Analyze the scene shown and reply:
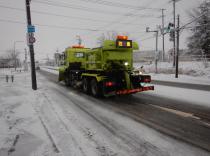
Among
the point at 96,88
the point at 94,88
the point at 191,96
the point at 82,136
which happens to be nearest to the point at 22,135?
the point at 82,136

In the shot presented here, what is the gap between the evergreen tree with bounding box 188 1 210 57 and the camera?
30.5 metres

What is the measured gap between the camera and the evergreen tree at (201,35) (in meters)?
30.5

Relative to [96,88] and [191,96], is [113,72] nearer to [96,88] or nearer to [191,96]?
[96,88]

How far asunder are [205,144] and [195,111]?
2.74 metres

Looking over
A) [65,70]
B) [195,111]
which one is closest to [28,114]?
[195,111]

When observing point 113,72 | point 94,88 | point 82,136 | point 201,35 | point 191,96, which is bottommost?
point 82,136

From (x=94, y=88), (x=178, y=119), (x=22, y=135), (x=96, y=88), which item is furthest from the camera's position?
(x=94, y=88)

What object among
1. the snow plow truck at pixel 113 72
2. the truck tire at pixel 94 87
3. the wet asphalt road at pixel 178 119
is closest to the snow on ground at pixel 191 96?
the wet asphalt road at pixel 178 119

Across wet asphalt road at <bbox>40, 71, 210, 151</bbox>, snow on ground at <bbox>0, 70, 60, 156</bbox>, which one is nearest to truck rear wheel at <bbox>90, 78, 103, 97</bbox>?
wet asphalt road at <bbox>40, 71, 210, 151</bbox>

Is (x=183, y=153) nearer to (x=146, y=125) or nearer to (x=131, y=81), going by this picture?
(x=146, y=125)

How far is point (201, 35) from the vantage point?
3138 centimetres

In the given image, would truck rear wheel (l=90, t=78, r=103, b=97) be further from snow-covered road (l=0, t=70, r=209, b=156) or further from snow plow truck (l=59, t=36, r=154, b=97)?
snow-covered road (l=0, t=70, r=209, b=156)

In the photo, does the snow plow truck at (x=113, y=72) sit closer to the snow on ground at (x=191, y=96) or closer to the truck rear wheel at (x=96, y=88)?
the truck rear wheel at (x=96, y=88)

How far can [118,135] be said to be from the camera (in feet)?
14.3
